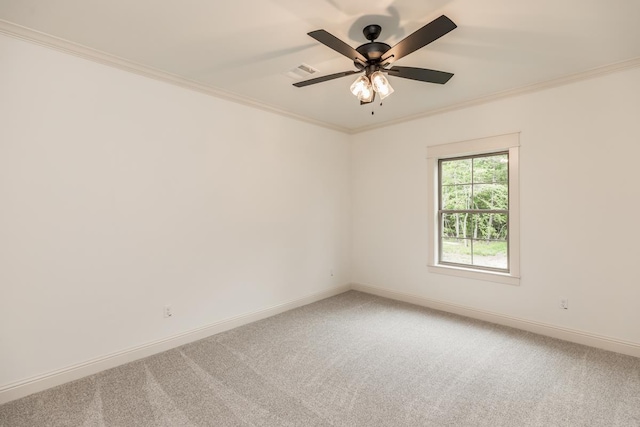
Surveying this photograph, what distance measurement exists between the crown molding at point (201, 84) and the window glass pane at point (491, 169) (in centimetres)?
69

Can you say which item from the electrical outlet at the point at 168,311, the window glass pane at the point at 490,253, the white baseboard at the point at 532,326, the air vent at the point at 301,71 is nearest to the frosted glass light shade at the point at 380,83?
the air vent at the point at 301,71

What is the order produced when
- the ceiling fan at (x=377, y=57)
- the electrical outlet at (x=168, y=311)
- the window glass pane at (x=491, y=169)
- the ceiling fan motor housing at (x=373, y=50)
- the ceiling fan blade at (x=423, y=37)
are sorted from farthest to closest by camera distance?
1. the window glass pane at (x=491, y=169)
2. the electrical outlet at (x=168, y=311)
3. the ceiling fan motor housing at (x=373, y=50)
4. the ceiling fan at (x=377, y=57)
5. the ceiling fan blade at (x=423, y=37)

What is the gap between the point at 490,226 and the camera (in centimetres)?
390

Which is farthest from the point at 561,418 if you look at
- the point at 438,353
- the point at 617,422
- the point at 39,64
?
the point at 39,64

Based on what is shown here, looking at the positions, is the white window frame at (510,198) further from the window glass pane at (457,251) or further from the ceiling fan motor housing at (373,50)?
the ceiling fan motor housing at (373,50)

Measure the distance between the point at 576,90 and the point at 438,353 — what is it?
9.75ft

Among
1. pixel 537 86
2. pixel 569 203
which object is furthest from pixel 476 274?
pixel 537 86

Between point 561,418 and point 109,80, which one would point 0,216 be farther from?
point 561,418

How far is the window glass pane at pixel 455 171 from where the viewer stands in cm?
409

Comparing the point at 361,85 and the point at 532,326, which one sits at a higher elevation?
the point at 361,85

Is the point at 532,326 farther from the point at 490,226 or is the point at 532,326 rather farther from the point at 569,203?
the point at 569,203

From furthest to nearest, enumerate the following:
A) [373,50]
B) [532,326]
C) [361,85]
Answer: [532,326], [361,85], [373,50]

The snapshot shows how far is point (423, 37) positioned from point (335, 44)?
56cm

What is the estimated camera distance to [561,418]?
6.72 ft
